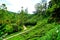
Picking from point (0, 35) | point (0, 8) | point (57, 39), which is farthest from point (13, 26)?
point (0, 35)

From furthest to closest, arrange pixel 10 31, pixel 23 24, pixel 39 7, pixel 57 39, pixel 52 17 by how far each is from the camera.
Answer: pixel 39 7 < pixel 23 24 < pixel 10 31 < pixel 52 17 < pixel 57 39

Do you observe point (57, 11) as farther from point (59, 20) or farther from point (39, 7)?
point (39, 7)

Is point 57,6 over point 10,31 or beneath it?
over

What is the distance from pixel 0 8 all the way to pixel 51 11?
21975 mm

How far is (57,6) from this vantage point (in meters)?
35.3

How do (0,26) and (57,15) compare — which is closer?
(0,26)

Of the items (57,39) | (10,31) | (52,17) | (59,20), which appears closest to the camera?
(57,39)

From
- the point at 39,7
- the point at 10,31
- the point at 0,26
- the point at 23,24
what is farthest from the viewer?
the point at 39,7

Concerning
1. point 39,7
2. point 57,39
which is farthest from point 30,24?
point 57,39

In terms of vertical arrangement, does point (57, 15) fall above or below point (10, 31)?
above

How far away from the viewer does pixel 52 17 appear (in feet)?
117

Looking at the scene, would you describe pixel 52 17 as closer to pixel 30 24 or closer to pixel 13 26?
pixel 13 26

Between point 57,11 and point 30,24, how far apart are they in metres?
37.4

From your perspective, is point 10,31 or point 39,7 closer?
point 10,31
